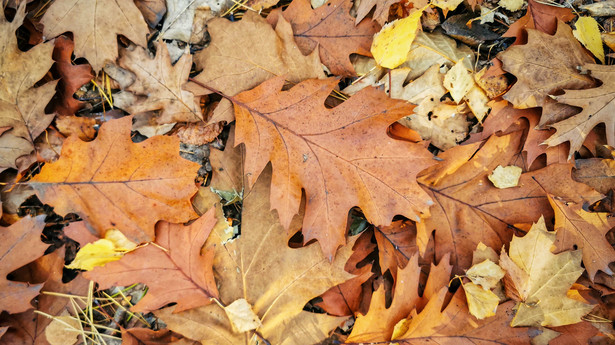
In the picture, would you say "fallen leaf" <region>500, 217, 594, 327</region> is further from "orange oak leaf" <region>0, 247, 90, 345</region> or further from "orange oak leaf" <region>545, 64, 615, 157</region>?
"orange oak leaf" <region>0, 247, 90, 345</region>

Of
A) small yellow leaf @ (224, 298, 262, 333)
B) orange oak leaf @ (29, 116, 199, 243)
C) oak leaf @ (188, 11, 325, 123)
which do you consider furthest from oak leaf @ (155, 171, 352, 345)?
oak leaf @ (188, 11, 325, 123)

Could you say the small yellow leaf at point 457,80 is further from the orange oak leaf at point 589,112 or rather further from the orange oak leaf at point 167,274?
the orange oak leaf at point 167,274

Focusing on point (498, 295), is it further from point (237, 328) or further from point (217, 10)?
point (217, 10)

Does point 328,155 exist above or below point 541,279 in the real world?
above

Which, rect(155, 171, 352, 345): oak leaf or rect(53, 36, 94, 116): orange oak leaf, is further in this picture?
rect(53, 36, 94, 116): orange oak leaf

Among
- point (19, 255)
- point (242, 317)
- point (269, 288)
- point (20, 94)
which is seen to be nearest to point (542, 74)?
point (269, 288)

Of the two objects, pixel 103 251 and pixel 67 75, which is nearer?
pixel 103 251

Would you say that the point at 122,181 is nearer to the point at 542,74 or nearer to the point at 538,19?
the point at 542,74
